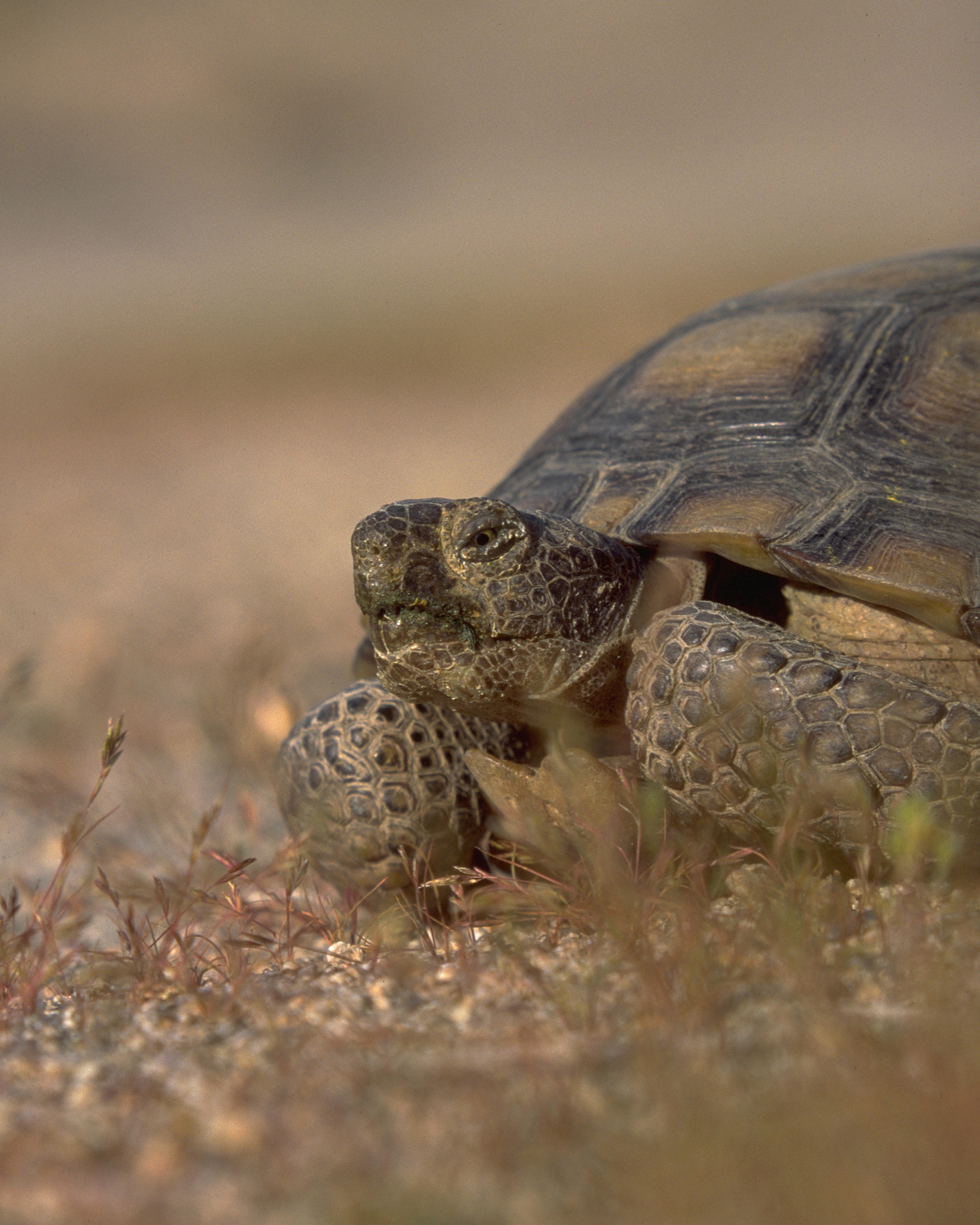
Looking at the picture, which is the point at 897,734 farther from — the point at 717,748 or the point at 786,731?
the point at 717,748

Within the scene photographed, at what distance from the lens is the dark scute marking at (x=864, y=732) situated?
1.70 meters

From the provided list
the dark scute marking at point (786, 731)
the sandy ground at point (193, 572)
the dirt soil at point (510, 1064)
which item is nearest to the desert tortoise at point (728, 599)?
the dark scute marking at point (786, 731)

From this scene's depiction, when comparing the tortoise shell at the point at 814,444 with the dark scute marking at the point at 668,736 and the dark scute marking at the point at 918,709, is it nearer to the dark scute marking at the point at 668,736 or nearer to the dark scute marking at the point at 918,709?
the dark scute marking at the point at 918,709

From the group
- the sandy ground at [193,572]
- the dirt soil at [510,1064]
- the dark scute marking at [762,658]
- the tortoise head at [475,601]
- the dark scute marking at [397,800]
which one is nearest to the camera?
the dirt soil at [510,1064]

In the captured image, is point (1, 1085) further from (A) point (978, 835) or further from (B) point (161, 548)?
(B) point (161, 548)

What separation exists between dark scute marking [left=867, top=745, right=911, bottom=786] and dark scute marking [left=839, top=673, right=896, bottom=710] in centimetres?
7

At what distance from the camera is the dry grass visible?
999mm

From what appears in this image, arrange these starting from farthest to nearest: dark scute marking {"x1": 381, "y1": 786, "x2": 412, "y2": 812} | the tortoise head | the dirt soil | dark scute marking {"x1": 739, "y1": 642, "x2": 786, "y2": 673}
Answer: dark scute marking {"x1": 381, "y1": 786, "x2": 412, "y2": 812}, the tortoise head, dark scute marking {"x1": 739, "y1": 642, "x2": 786, "y2": 673}, the dirt soil

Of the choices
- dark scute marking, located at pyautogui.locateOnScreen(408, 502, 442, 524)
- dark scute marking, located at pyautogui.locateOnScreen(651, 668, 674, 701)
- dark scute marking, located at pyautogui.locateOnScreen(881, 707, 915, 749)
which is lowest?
dark scute marking, located at pyautogui.locateOnScreen(881, 707, 915, 749)

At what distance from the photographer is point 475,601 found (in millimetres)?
1918

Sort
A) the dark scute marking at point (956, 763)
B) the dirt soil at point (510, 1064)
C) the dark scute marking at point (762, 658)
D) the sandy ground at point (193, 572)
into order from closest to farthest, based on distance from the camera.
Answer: the dirt soil at point (510, 1064) → the dark scute marking at point (956, 763) → the dark scute marking at point (762, 658) → the sandy ground at point (193, 572)

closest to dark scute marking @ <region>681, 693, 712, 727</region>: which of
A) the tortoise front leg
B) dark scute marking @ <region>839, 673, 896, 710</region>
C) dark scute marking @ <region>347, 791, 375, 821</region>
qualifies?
the tortoise front leg

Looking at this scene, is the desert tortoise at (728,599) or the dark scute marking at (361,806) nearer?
the desert tortoise at (728,599)

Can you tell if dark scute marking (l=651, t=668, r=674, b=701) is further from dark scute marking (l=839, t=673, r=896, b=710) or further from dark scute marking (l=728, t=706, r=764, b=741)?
dark scute marking (l=839, t=673, r=896, b=710)
